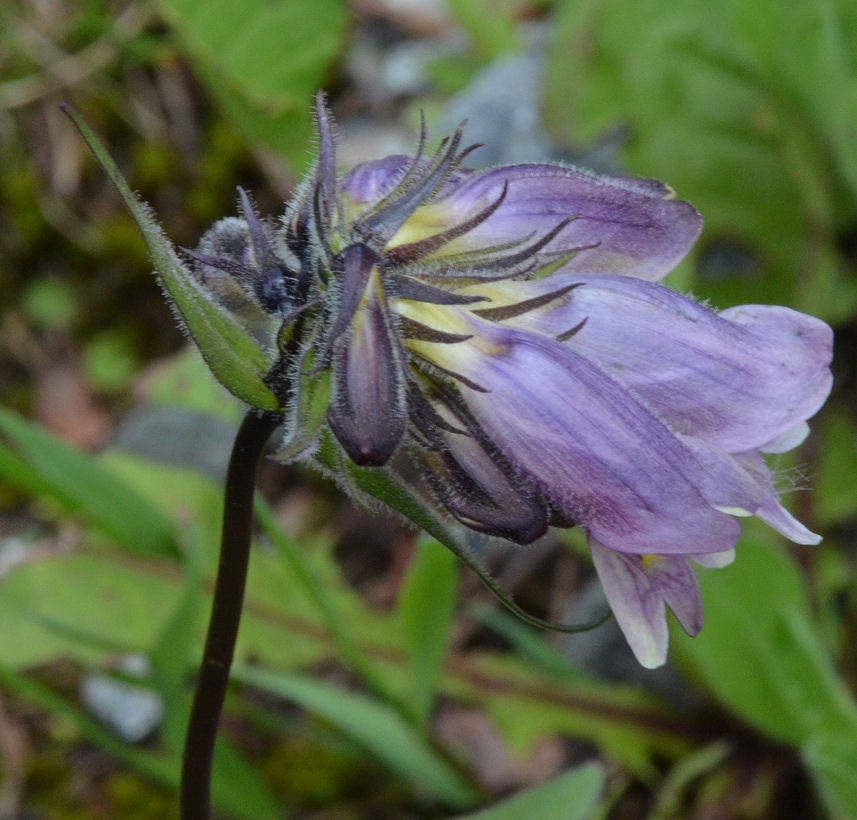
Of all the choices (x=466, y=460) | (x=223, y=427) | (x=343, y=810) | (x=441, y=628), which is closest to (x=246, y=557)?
(x=466, y=460)

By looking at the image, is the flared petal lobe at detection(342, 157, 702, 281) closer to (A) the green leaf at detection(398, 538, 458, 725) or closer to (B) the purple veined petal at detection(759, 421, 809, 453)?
(B) the purple veined petal at detection(759, 421, 809, 453)

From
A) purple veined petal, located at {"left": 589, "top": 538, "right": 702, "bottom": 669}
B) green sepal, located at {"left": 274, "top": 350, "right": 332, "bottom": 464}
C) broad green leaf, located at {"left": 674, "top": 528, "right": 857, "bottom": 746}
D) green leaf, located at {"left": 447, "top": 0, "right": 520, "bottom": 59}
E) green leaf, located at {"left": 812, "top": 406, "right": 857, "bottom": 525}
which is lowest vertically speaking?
green leaf, located at {"left": 812, "top": 406, "right": 857, "bottom": 525}

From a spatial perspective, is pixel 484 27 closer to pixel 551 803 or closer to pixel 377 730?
pixel 377 730

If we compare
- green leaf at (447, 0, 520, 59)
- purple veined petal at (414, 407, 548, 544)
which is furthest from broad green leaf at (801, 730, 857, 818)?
green leaf at (447, 0, 520, 59)

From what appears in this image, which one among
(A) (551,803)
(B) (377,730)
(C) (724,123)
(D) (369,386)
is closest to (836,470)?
(C) (724,123)

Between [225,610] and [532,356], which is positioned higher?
[532,356]

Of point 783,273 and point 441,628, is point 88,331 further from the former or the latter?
point 783,273
